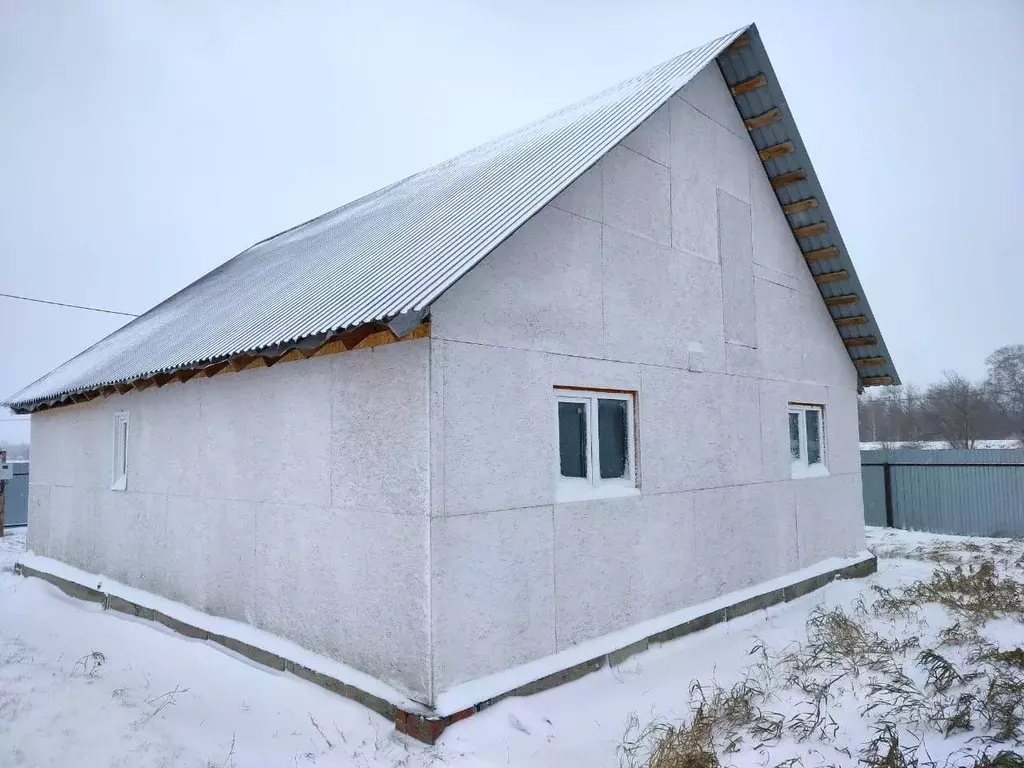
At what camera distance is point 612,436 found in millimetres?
6805

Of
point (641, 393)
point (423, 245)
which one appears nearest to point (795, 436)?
point (641, 393)

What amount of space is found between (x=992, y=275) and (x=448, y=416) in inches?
4506

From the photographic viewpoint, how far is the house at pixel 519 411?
529cm

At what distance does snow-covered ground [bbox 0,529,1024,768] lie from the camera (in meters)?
4.62

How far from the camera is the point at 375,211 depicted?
10523mm

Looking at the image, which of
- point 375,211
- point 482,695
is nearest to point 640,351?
point 482,695

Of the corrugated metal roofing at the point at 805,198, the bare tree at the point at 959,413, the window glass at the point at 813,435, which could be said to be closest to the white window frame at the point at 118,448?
the corrugated metal roofing at the point at 805,198

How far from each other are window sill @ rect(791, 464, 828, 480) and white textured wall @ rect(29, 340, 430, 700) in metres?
6.35

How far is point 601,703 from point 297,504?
10.5 ft

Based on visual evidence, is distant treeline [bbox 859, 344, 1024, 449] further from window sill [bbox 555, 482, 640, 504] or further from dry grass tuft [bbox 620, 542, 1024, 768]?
window sill [bbox 555, 482, 640, 504]

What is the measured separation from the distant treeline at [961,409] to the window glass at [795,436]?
125 feet

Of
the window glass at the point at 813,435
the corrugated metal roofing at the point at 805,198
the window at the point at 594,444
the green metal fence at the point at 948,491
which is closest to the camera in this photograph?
the window at the point at 594,444

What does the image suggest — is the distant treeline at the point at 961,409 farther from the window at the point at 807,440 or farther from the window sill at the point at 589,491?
the window sill at the point at 589,491

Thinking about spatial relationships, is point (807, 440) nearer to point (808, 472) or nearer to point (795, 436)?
point (795, 436)
